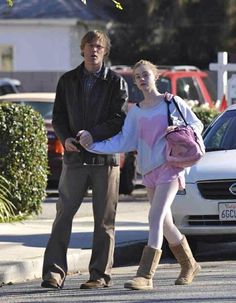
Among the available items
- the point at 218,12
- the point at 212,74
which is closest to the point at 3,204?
the point at 212,74

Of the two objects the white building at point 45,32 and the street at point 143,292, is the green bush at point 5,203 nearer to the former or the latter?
the street at point 143,292

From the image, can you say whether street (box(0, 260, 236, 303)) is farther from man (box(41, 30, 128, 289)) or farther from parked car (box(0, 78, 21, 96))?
parked car (box(0, 78, 21, 96))

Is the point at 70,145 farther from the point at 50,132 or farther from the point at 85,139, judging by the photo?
the point at 50,132

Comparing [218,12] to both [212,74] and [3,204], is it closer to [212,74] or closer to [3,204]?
[212,74]

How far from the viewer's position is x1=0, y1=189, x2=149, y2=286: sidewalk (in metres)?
10.8

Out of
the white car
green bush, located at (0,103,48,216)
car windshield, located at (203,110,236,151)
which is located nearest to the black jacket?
the white car

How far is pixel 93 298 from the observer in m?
9.16

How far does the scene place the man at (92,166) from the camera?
31.4 ft

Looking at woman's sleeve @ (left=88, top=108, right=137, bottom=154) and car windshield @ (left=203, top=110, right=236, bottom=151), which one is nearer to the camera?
woman's sleeve @ (left=88, top=108, right=137, bottom=154)

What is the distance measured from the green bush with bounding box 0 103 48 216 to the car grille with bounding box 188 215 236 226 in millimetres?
3889

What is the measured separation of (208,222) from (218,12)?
26.4 metres

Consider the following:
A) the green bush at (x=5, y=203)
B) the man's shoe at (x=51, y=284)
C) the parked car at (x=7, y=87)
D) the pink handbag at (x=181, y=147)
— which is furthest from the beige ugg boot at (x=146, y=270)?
the parked car at (x=7, y=87)

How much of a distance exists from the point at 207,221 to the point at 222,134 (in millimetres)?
1688

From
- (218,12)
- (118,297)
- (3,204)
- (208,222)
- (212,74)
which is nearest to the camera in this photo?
(118,297)
